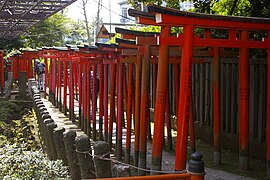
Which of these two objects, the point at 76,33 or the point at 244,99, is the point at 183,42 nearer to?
the point at 244,99

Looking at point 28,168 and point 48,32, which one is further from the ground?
point 48,32

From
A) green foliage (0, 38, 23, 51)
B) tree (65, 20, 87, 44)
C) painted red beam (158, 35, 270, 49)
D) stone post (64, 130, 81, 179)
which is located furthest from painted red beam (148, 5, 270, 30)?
tree (65, 20, 87, 44)

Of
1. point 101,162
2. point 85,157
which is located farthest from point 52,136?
point 101,162

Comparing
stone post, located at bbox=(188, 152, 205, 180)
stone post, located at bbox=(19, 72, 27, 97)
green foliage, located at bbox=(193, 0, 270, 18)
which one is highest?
green foliage, located at bbox=(193, 0, 270, 18)

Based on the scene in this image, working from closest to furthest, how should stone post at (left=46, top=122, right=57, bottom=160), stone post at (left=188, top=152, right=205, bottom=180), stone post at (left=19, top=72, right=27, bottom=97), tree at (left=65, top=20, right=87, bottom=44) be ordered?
stone post at (left=188, top=152, right=205, bottom=180) → stone post at (left=46, top=122, right=57, bottom=160) → stone post at (left=19, top=72, right=27, bottom=97) → tree at (left=65, top=20, right=87, bottom=44)

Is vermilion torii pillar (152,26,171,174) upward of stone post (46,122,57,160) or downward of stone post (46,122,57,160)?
upward

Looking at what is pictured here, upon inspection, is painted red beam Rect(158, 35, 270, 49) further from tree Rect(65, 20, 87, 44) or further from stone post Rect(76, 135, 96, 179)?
tree Rect(65, 20, 87, 44)

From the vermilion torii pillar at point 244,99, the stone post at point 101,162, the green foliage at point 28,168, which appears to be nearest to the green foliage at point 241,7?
the vermilion torii pillar at point 244,99

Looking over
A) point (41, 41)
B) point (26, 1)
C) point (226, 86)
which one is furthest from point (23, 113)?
point (41, 41)

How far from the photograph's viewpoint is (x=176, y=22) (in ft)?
19.2

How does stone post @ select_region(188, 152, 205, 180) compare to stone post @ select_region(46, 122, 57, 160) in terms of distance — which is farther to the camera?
stone post @ select_region(46, 122, 57, 160)

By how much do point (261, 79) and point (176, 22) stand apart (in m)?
3.09

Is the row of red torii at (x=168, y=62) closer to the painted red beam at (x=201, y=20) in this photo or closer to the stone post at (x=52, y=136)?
the painted red beam at (x=201, y=20)

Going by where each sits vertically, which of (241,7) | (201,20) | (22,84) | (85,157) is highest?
(241,7)
